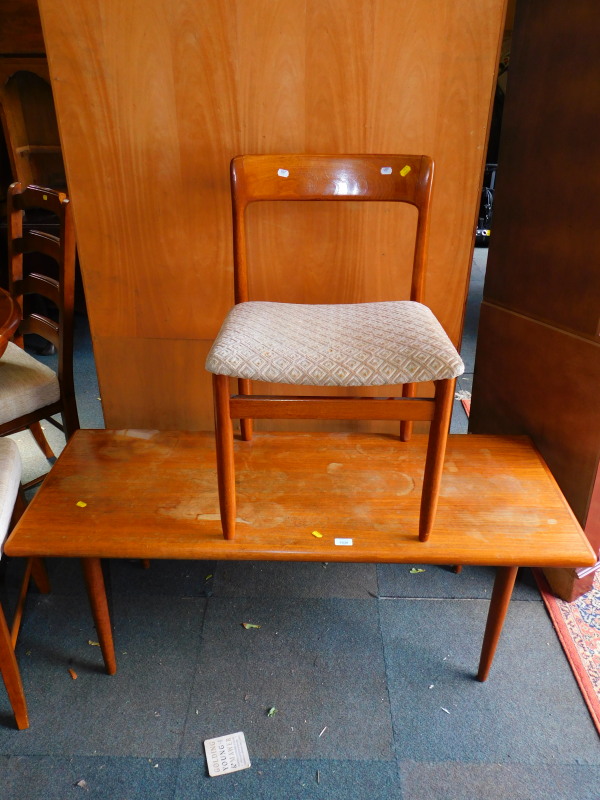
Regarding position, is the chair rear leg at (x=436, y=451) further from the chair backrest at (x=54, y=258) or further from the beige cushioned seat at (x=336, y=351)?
the chair backrest at (x=54, y=258)

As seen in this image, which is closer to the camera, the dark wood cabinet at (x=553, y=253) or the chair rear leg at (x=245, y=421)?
the dark wood cabinet at (x=553, y=253)

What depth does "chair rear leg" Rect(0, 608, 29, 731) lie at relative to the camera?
114 centimetres

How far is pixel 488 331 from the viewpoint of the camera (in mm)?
1706

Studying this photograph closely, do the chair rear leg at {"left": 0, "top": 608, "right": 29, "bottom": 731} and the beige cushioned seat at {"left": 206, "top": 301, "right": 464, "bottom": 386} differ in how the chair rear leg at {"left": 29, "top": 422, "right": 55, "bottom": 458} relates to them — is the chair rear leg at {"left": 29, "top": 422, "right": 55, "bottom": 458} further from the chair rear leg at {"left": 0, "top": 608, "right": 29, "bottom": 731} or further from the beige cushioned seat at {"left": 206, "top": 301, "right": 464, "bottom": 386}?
the beige cushioned seat at {"left": 206, "top": 301, "right": 464, "bottom": 386}

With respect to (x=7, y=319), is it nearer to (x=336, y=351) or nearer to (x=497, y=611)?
(x=336, y=351)

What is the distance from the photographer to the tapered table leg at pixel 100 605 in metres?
1.21

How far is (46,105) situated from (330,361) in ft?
10.1

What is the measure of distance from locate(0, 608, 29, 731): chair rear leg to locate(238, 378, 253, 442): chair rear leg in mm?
658

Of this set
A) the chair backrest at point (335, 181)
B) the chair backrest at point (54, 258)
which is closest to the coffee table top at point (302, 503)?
the chair backrest at point (54, 258)

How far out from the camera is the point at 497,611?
1.25 m

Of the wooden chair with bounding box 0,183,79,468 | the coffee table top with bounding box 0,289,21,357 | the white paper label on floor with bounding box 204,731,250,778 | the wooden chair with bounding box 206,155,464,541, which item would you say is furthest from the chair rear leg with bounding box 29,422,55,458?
the white paper label on floor with bounding box 204,731,250,778

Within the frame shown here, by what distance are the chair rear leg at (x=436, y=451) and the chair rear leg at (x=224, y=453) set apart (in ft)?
1.25

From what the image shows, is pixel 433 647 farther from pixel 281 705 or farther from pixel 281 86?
pixel 281 86

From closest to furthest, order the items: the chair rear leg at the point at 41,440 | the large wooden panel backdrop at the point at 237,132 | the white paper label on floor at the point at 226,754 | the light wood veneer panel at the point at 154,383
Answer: the white paper label on floor at the point at 226,754
the large wooden panel backdrop at the point at 237,132
the light wood veneer panel at the point at 154,383
the chair rear leg at the point at 41,440
